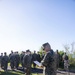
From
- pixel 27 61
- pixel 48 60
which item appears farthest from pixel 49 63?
pixel 27 61

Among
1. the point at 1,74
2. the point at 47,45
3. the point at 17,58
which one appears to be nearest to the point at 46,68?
the point at 47,45

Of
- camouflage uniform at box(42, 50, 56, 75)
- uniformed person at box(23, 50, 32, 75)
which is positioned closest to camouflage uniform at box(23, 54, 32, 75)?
uniformed person at box(23, 50, 32, 75)

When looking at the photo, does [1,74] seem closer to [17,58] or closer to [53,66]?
[17,58]

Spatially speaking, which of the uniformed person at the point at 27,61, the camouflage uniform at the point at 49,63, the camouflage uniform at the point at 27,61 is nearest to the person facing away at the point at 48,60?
the camouflage uniform at the point at 49,63

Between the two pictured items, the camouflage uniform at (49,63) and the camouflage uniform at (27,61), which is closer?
the camouflage uniform at (49,63)

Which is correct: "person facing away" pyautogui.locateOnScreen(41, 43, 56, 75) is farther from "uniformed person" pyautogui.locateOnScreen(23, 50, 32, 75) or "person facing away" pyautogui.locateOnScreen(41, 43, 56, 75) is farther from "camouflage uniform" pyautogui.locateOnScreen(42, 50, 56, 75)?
"uniformed person" pyautogui.locateOnScreen(23, 50, 32, 75)

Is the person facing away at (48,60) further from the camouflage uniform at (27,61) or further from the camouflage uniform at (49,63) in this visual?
the camouflage uniform at (27,61)

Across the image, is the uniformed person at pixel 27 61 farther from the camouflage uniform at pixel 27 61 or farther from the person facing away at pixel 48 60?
the person facing away at pixel 48 60

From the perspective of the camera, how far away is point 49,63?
9.24 m

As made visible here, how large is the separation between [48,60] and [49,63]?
0.14 metres

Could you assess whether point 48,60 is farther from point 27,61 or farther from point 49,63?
point 27,61

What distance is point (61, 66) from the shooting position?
107ft

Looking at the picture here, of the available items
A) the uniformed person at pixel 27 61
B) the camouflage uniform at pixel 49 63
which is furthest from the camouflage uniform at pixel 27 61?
the camouflage uniform at pixel 49 63

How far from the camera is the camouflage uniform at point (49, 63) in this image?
9148 millimetres
